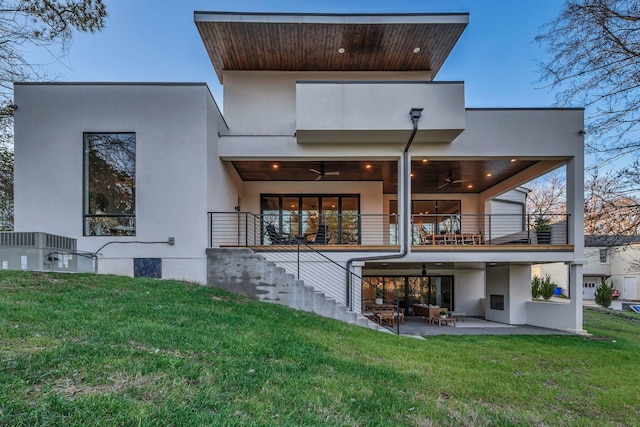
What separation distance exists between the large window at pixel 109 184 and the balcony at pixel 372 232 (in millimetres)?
2245

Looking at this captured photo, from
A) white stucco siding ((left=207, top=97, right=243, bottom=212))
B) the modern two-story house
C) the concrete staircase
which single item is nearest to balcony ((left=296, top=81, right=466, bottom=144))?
the modern two-story house

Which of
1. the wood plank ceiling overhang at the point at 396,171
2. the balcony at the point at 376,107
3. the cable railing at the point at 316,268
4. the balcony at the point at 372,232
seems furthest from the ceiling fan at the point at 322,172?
the cable railing at the point at 316,268

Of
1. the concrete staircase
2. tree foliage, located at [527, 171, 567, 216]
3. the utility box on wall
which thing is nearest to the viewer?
the utility box on wall

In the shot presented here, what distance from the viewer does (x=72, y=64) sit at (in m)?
8.95

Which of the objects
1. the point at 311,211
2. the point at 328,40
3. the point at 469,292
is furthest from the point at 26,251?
the point at 469,292

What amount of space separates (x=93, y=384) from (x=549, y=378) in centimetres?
615

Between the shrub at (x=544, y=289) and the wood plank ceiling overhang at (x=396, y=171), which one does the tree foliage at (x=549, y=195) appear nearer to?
the shrub at (x=544, y=289)

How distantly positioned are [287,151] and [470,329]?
26.6 feet

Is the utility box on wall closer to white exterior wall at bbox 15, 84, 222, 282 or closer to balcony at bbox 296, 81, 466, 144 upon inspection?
white exterior wall at bbox 15, 84, 222, 282

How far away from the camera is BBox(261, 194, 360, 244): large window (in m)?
13.6

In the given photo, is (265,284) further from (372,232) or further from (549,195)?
(549,195)

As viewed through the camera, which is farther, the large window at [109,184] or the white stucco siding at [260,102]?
the white stucco siding at [260,102]

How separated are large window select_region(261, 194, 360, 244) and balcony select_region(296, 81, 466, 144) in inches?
182

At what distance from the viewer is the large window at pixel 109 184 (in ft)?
29.2
